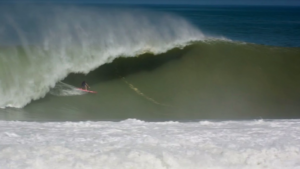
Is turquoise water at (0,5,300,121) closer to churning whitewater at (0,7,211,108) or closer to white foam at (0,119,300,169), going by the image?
churning whitewater at (0,7,211,108)

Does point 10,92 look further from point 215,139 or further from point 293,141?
point 293,141

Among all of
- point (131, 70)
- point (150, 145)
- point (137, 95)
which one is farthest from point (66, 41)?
point (150, 145)

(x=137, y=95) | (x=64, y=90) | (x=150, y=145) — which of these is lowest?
(x=150, y=145)

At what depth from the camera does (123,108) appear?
8375 mm

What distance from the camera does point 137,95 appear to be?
9.28 meters

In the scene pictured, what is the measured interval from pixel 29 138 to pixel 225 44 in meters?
8.48

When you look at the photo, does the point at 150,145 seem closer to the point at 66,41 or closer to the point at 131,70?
the point at 131,70

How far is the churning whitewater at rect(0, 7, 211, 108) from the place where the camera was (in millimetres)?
8867

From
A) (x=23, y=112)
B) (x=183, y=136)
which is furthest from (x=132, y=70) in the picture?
(x=183, y=136)

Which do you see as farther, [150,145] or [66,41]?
[66,41]

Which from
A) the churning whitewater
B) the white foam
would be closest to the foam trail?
the churning whitewater

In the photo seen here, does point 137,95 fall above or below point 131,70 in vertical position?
below

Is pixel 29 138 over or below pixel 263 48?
below

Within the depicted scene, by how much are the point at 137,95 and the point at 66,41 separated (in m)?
2.52
